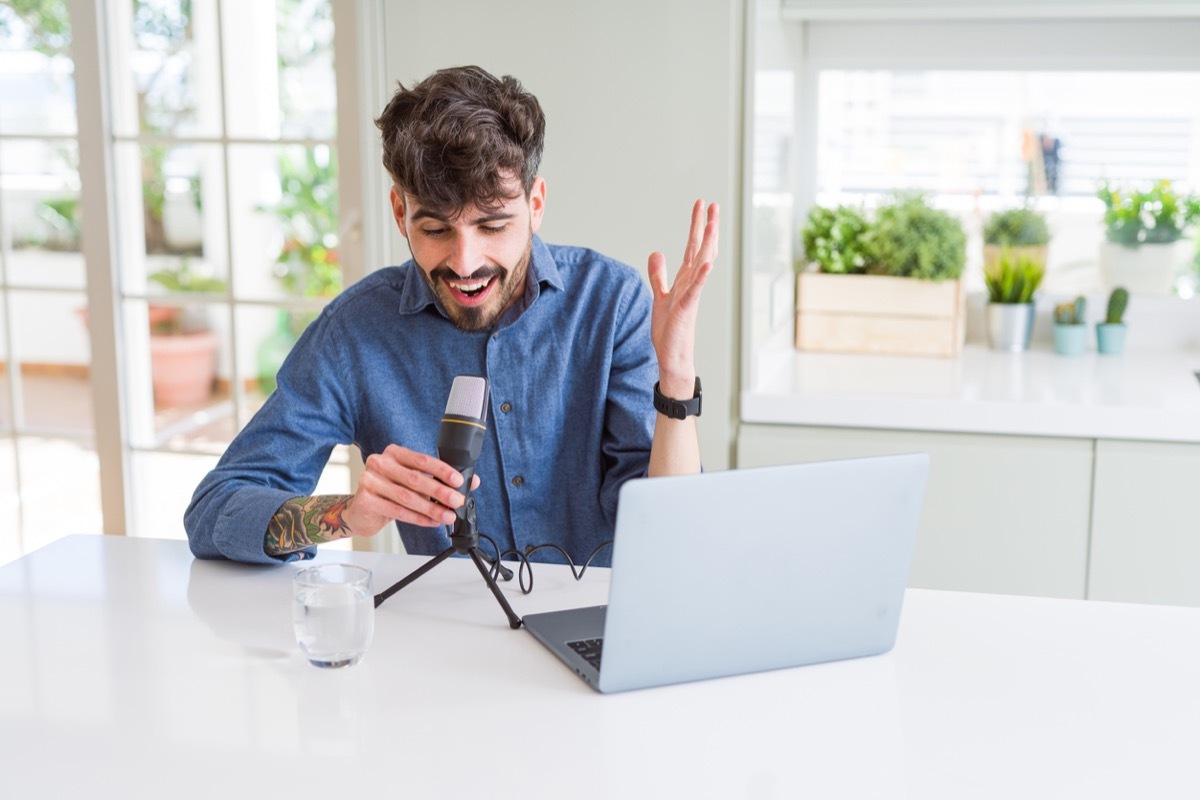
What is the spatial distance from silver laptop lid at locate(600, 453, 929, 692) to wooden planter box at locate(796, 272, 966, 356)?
67.1 inches

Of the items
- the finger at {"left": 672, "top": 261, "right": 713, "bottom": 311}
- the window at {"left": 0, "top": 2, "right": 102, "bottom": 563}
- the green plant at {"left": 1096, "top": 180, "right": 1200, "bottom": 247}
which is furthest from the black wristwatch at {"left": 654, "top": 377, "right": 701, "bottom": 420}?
the window at {"left": 0, "top": 2, "right": 102, "bottom": 563}

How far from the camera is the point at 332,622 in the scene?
1236 millimetres

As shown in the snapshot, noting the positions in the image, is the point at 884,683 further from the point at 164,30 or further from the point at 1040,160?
the point at 164,30

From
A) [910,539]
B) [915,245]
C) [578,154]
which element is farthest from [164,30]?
[910,539]

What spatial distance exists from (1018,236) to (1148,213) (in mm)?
325

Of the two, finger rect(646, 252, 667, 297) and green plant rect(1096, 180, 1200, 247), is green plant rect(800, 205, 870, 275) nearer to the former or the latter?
green plant rect(1096, 180, 1200, 247)

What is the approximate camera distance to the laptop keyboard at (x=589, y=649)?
4.10ft

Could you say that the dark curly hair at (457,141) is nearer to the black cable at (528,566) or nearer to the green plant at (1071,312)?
the black cable at (528,566)

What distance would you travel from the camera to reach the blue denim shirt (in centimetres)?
182

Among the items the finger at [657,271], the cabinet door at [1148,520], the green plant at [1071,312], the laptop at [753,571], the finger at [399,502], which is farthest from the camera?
the green plant at [1071,312]

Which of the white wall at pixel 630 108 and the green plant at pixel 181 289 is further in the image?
the green plant at pixel 181 289

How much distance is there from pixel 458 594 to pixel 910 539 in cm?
54

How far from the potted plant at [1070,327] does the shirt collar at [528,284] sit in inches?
62.6

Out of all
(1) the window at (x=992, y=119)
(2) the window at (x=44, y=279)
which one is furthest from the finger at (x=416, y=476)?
(2) the window at (x=44, y=279)
